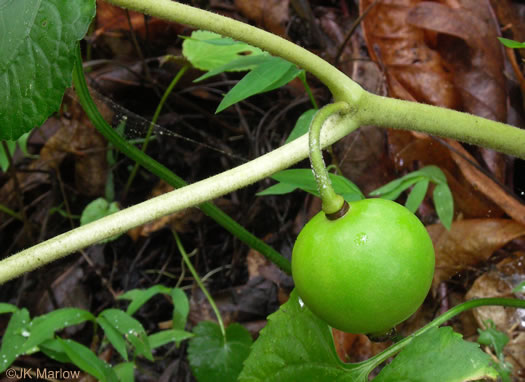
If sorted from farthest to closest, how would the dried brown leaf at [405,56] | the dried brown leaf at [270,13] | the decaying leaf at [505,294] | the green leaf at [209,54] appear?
the dried brown leaf at [270,13] < the dried brown leaf at [405,56] < the green leaf at [209,54] < the decaying leaf at [505,294]

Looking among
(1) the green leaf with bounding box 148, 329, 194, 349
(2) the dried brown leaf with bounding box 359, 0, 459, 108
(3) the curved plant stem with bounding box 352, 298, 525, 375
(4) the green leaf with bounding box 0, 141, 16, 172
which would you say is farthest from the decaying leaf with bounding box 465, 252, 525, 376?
(4) the green leaf with bounding box 0, 141, 16, 172

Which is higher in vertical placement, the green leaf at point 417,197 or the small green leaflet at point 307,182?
the small green leaflet at point 307,182

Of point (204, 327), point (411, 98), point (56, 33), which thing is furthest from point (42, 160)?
point (56, 33)

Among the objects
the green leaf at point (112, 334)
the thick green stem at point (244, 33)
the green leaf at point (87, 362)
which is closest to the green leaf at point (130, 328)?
the green leaf at point (112, 334)

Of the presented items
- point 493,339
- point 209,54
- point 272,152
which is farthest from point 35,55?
point 493,339

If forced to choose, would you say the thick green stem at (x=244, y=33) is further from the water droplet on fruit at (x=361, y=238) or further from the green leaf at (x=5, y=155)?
the green leaf at (x=5, y=155)
